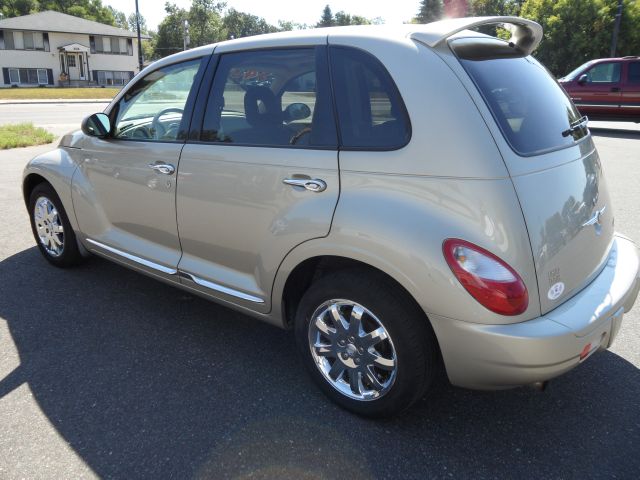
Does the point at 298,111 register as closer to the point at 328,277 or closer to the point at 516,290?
the point at 328,277

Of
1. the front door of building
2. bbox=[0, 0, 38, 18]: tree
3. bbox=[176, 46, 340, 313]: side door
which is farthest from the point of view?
bbox=[0, 0, 38, 18]: tree

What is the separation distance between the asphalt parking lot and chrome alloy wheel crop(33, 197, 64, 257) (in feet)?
2.59

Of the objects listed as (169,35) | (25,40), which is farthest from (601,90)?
(169,35)

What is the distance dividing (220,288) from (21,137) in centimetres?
1090

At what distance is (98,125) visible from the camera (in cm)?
371

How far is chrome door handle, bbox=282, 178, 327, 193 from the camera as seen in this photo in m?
2.54

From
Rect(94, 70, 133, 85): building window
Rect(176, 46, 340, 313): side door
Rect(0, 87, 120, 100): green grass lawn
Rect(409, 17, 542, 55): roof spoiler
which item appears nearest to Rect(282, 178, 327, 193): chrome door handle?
Rect(176, 46, 340, 313): side door

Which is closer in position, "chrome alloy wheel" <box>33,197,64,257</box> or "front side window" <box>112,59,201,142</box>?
"front side window" <box>112,59,201,142</box>

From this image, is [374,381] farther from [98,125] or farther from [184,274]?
[98,125]

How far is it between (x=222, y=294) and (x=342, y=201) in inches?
41.7

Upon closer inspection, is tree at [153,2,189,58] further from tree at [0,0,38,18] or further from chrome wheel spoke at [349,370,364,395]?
chrome wheel spoke at [349,370,364,395]

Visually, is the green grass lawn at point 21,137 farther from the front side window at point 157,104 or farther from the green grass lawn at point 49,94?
the green grass lawn at point 49,94

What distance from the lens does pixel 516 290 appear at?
2133 mm

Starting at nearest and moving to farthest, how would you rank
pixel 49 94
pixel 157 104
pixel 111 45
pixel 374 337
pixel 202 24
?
pixel 374 337 → pixel 157 104 → pixel 49 94 → pixel 111 45 → pixel 202 24
